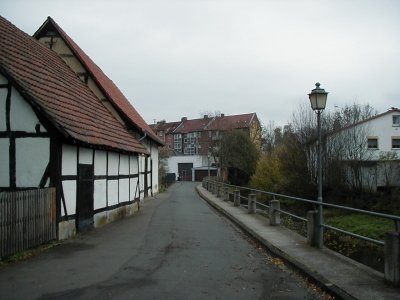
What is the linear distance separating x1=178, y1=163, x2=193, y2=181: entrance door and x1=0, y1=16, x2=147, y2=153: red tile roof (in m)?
71.9

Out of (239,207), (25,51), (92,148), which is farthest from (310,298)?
(239,207)

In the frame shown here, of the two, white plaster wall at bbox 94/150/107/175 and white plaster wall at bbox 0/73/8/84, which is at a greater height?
white plaster wall at bbox 0/73/8/84

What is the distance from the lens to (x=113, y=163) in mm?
17047

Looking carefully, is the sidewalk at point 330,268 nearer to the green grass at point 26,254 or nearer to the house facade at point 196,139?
the green grass at point 26,254

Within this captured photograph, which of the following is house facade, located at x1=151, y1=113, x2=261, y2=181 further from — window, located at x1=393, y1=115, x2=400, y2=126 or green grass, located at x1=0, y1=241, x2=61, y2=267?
green grass, located at x1=0, y1=241, x2=61, y2=267

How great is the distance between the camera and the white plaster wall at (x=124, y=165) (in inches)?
717

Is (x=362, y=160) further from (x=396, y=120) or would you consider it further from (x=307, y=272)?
(x=307, y=272)

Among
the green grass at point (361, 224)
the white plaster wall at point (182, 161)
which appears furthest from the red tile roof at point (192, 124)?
the green grass at point (361, 224)

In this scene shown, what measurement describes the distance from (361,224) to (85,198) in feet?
60.8

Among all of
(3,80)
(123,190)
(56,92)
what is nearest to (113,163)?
(123,190)

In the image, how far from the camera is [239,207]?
22.9m

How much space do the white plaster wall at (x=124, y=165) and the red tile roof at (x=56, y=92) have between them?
488mm

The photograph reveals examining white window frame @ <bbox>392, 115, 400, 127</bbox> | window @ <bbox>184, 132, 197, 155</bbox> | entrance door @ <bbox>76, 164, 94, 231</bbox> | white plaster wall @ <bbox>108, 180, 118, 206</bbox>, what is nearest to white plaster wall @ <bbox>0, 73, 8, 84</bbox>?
entrance door @ <bbox>76, 164, 94, 231</bbox>

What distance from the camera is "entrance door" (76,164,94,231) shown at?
13297 mm
